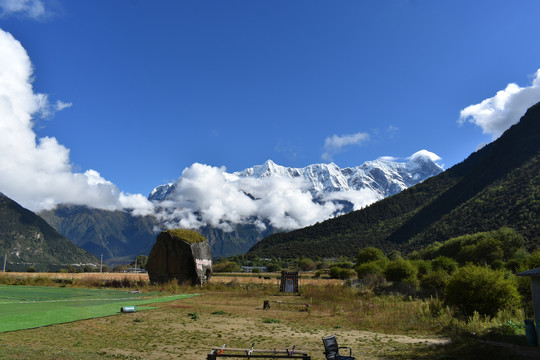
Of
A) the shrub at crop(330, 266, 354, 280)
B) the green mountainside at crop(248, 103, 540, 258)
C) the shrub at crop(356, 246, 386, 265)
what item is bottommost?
the shrub at crop(330, 266, 354, 280)

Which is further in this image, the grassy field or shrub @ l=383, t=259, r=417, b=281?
shrub @ l=383, t=259, r=417, b=281

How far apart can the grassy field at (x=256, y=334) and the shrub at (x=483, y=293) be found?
2.83 ft

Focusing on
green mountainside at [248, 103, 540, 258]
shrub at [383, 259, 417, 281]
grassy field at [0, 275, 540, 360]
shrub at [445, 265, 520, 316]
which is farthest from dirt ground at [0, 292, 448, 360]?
green mountainside at [248, 103, 540, 258]

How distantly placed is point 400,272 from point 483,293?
67.4 feet

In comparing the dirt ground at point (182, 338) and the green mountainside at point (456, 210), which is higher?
the green mountainside at point (456, 210)

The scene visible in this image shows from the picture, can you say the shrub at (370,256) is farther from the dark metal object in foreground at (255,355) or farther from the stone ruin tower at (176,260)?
the dark metal object in foreground at (255,355)

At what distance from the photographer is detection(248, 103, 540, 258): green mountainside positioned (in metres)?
74.6

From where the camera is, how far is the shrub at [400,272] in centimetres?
3666

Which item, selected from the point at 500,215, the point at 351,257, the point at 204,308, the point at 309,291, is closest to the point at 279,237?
the point at 351,257

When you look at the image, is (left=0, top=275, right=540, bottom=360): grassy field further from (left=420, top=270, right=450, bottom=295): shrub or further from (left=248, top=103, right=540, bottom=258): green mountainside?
(left=248, top=103, right=540, bottom=258): green mountainside

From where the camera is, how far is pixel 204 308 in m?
23.1

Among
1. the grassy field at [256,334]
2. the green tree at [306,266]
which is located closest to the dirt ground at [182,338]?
the grassy field at [256,334]

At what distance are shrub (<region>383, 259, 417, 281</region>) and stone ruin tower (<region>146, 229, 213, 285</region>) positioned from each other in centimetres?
1834

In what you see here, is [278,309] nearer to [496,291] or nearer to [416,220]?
[496,291]
